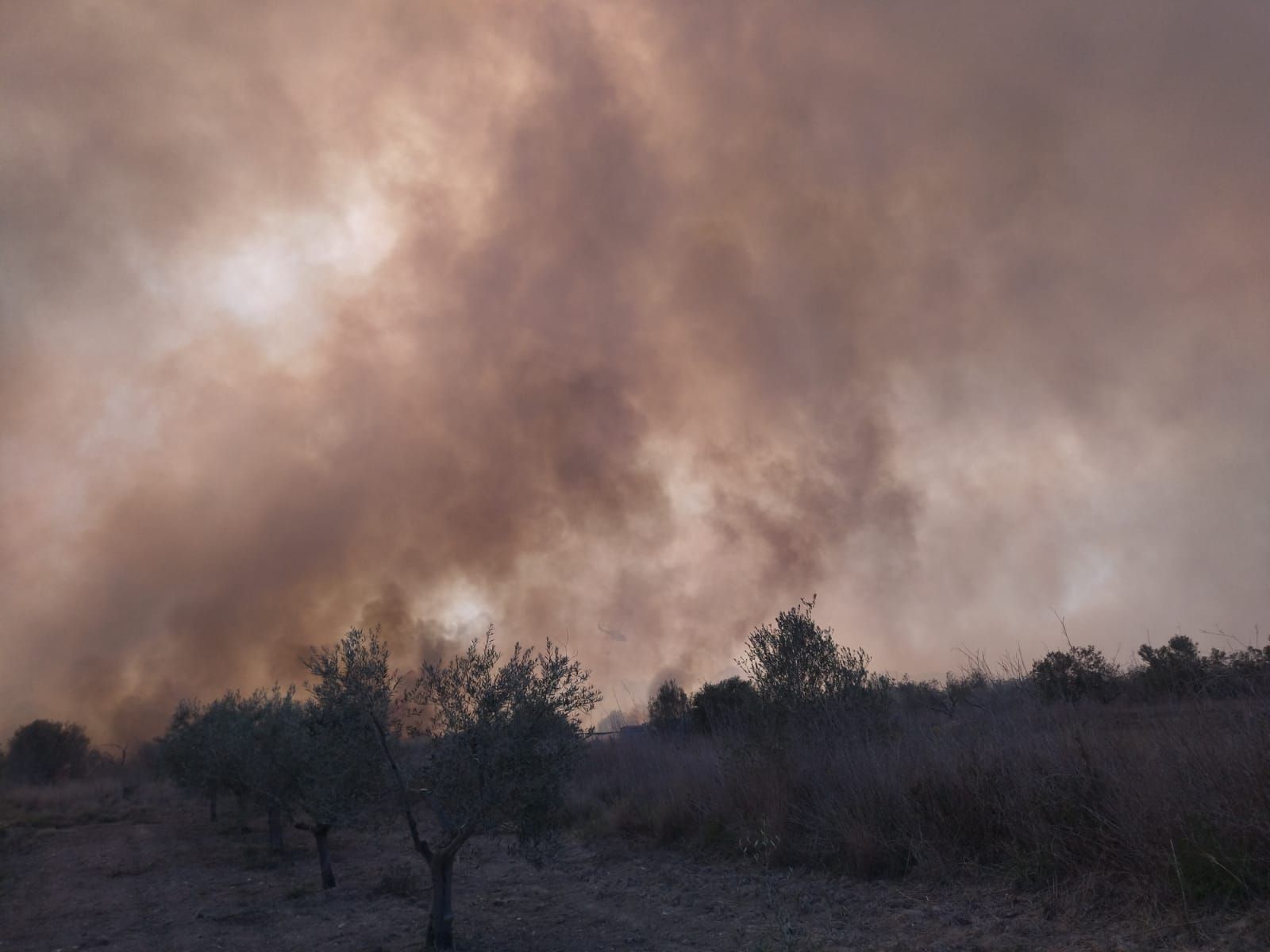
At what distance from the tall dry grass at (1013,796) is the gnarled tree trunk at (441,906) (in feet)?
11.2

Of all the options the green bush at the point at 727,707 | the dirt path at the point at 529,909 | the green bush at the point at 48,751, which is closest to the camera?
the dirt path at the point at 529,909

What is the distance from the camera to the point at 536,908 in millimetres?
12898

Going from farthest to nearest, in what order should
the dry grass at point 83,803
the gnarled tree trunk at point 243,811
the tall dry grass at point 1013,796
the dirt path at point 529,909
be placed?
the dry grass at point 83,803
the gnarled tree trunk at point 243,811
the dirt path at point 529,909
the tall dry grass at point 1013,796

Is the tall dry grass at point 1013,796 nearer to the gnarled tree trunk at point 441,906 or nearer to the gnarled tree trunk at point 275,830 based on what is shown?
the gnarled tree trunk at point 441,906

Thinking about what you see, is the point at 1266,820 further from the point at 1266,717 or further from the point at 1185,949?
the point at 1185,949

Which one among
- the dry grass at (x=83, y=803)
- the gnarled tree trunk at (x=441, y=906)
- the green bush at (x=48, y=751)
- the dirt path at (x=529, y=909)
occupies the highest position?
the green bush at (x=48, y=751)

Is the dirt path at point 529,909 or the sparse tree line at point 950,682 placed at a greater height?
the sparse tree line at point 950,682

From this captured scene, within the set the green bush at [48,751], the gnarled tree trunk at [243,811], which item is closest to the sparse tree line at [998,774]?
the gnarled tree trunk at [243,811]

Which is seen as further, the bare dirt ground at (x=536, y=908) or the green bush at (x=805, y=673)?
the green bush at (x=805, y=673)

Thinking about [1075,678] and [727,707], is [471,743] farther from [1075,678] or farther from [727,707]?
[727,707]

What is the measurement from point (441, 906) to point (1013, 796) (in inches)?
339

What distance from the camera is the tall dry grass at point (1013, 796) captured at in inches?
287

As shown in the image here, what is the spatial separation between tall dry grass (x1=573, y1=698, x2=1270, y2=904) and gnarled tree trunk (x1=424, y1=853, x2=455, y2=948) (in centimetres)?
340

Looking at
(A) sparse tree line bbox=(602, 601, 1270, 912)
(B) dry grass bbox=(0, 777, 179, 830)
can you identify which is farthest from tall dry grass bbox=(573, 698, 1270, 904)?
(B) dry grass bbox=(0, 777, 179, 830)
